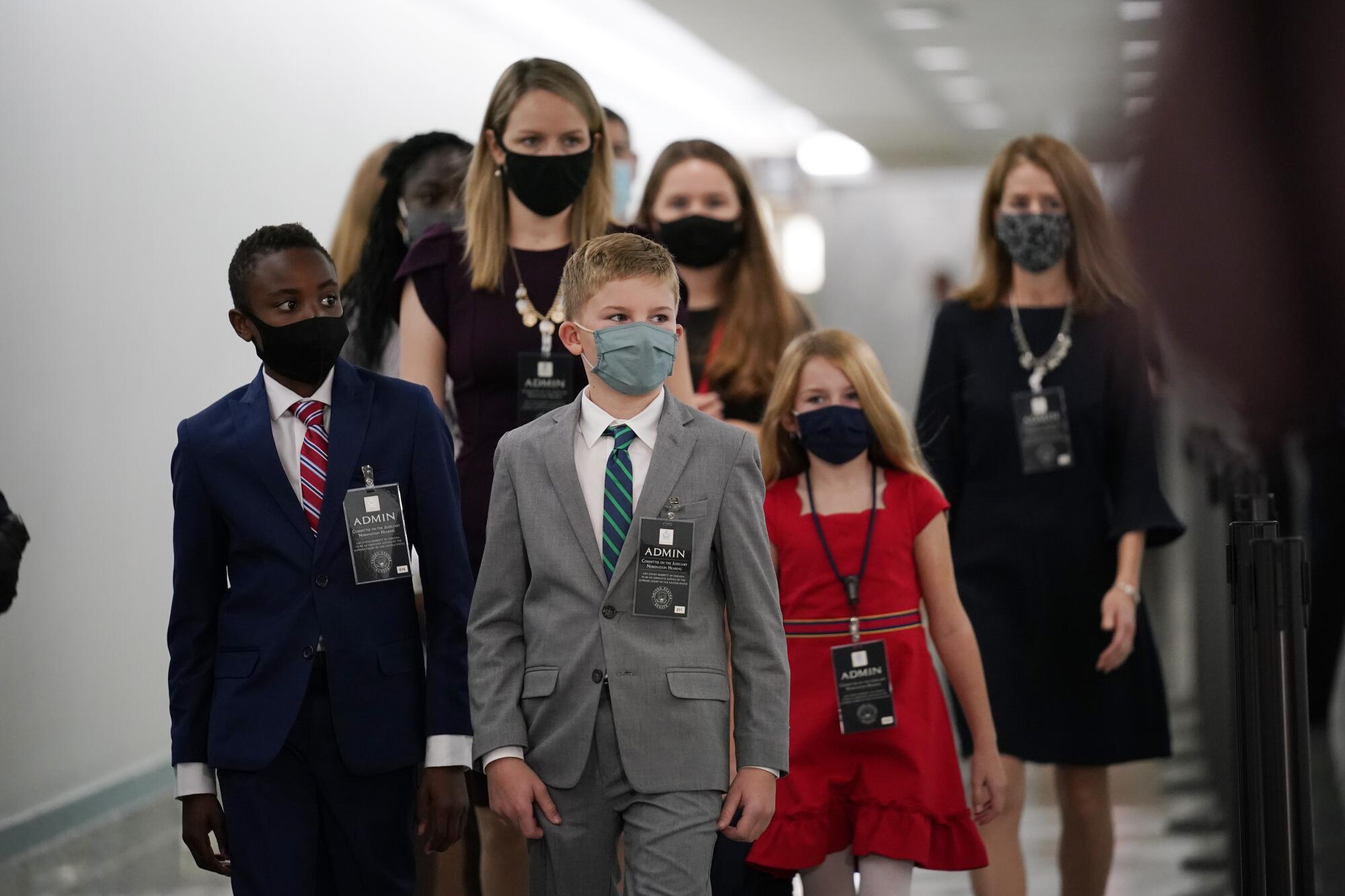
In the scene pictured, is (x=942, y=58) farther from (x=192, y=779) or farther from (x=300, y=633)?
(x=192, y=779)

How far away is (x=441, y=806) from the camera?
245cm

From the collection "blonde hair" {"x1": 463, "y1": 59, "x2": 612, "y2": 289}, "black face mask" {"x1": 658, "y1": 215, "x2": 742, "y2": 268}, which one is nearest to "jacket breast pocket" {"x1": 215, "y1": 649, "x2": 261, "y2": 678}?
"blonde hair" {"x1": 463, "y1": 59, "x2": 612, "y2": 289}

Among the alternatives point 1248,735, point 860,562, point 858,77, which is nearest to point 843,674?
point 860,562

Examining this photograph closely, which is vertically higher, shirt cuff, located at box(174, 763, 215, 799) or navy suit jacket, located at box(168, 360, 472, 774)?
navy suit jacket, located at box(168, 360, 472, 774)

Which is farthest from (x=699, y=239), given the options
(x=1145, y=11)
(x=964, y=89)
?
(x=964, y=89)

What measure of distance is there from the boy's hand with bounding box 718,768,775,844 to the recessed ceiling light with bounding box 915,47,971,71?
10.8 m

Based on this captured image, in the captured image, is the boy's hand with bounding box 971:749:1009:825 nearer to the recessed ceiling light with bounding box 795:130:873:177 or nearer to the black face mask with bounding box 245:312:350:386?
the black face mask with bounding box 245:312:350:386

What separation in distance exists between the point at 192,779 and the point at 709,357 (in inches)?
72.9

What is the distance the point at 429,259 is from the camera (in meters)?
3.20

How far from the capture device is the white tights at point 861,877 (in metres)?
2.88

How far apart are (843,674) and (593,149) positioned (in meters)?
1.24

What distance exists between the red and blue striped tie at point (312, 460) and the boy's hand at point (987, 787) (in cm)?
152

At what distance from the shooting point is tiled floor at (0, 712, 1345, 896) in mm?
4305

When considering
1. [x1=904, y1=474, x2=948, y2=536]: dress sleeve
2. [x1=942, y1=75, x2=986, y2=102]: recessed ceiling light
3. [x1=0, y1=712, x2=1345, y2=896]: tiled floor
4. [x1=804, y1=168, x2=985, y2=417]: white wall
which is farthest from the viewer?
[x1=804, y1=168, x2=985, y2=417]: white wall
